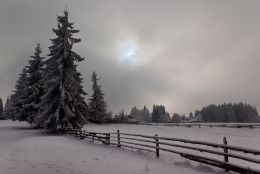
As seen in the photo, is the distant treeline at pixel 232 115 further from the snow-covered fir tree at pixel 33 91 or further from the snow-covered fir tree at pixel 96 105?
the snow-covered fir tree at pixel 33 91

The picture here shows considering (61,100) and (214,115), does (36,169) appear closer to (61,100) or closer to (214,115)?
(61,100)

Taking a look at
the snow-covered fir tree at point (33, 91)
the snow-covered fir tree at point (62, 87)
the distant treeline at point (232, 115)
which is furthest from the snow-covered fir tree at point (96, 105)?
the distant treeline at point (232, 115)

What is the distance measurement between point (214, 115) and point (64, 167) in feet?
407

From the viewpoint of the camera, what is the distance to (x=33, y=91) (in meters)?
28.4

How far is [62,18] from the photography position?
877 inches

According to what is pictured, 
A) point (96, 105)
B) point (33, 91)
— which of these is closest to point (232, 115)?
point (96, 105)

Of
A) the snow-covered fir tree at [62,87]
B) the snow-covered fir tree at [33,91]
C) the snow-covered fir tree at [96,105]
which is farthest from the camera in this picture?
the snow-covered fir tree at [96,105]

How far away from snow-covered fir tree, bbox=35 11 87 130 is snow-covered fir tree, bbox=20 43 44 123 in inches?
275

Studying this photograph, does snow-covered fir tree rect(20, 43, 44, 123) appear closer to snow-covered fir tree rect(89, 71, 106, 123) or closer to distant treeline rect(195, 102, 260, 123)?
snow-covered fir tree rect(89, 71, 106, 123)

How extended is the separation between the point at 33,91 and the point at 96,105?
1945 cm

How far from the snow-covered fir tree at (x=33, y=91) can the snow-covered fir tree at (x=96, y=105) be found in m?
17.9

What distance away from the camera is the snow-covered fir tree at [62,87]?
19.8 m

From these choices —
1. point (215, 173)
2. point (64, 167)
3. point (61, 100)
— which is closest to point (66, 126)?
point (61, 100)

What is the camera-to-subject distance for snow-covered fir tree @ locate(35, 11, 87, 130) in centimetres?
1977
